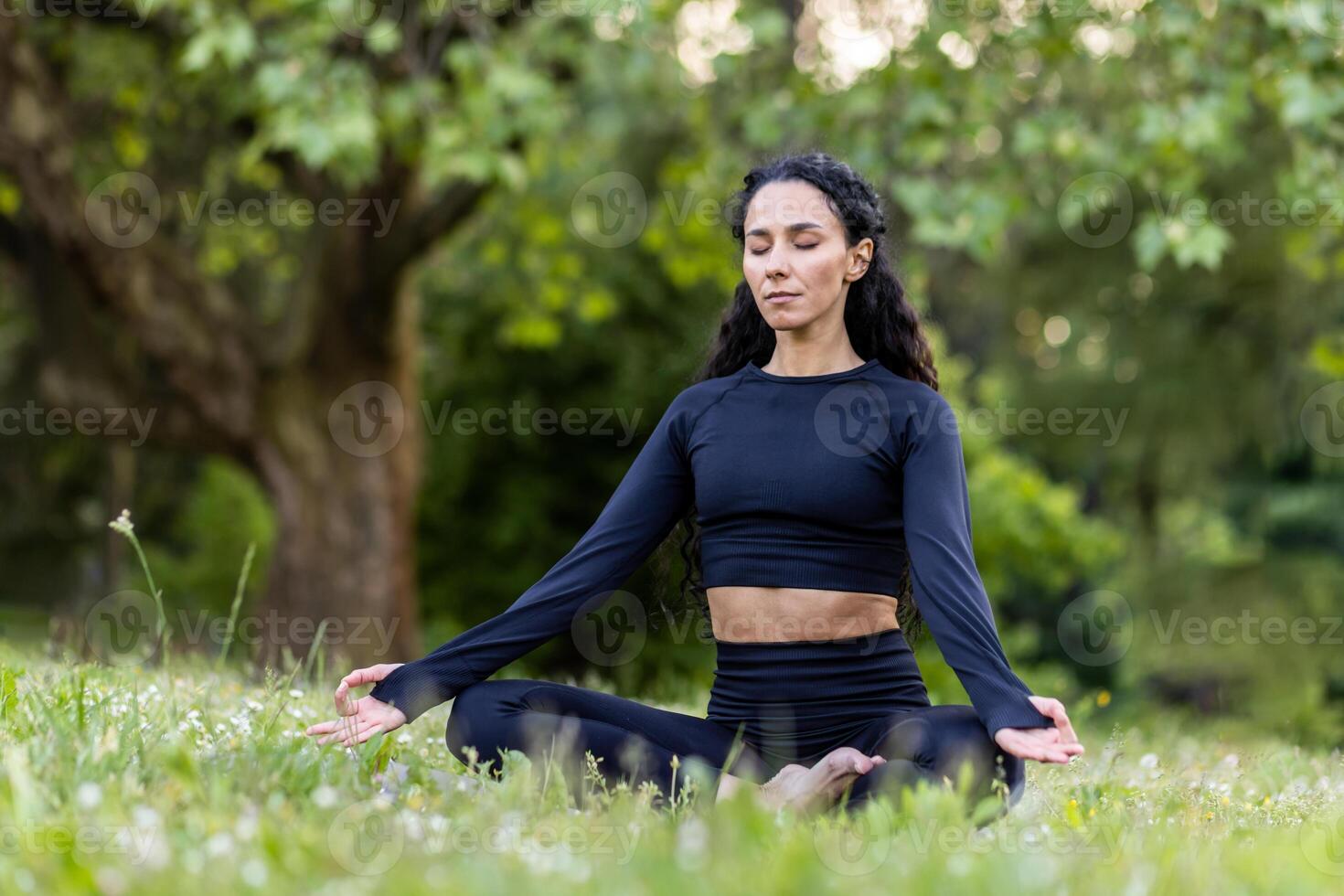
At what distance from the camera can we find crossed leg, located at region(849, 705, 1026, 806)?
2994 millimetres

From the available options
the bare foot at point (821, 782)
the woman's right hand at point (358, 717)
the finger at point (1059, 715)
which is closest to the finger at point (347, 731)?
the woman's right hand at point (358, 717)

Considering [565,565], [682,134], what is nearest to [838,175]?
[565,565]

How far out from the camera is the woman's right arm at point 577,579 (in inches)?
130

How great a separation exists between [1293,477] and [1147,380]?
17.0 ft

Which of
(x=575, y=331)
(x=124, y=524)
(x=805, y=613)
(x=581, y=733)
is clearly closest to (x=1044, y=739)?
(x=805, y=613)

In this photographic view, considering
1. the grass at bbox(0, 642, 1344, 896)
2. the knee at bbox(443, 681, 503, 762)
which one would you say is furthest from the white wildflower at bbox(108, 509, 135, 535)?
the knee at bbox(443, 681, 503, 762)

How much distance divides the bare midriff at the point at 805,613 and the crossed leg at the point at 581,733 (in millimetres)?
306

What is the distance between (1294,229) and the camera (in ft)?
29.0

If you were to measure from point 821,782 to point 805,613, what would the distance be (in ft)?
1.59

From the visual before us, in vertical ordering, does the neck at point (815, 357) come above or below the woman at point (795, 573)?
above

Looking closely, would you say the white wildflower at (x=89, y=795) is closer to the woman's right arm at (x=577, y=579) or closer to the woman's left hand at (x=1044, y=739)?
the woman's right arm at (x=577, y=579)

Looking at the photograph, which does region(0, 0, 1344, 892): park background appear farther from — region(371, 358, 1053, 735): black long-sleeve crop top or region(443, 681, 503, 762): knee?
region(371, 358, 1053, 735): black long-sleeve crop top

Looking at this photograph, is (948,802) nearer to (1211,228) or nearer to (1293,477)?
(1211,228)

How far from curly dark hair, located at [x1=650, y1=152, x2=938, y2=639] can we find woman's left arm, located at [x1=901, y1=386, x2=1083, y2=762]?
0.88 feet
